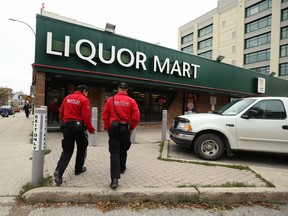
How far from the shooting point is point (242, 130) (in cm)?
590

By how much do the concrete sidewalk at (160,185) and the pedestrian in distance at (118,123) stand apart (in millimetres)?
371

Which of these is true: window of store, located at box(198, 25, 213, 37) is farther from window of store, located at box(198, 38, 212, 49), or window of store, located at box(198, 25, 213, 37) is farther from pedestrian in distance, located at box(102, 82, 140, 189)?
pedestrian in distance, located at box(102, 82, 140, 189)

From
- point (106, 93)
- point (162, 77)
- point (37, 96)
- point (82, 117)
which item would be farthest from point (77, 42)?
point (82, 117)

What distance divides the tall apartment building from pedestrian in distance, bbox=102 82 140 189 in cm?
3841

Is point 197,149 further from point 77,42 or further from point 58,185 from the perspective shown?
point 77,42

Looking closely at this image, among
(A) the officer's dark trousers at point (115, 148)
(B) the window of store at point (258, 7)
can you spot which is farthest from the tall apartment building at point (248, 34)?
(A) the officer's dark trousers at point (115, 148)

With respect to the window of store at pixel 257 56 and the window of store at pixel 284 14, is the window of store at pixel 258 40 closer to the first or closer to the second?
the window of store at pixel 257 56

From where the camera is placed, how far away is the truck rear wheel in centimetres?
604

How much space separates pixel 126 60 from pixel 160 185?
7406mm

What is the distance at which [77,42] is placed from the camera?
8828mm

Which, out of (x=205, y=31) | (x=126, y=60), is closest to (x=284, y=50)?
(x=205, y=31)

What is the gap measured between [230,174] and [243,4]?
51.0 m

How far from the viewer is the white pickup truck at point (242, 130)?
5.82 meters

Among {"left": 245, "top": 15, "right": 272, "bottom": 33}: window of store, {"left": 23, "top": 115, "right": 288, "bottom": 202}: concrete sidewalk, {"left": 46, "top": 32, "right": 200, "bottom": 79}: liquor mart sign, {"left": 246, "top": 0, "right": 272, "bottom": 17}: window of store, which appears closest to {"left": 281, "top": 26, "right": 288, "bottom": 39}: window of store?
{"left": 245, "top": 15, "right": 272, "bottom": 33}: window of store
